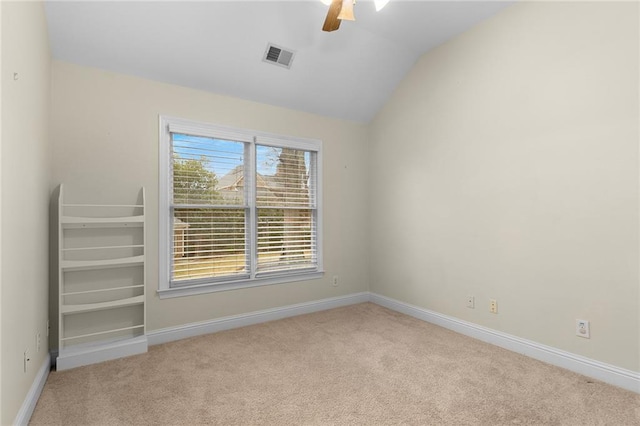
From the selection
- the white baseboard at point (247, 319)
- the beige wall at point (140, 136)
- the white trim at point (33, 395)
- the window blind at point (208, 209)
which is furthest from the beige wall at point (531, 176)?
the white trim at point (33, 395)

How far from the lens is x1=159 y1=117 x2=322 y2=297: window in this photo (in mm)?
3076

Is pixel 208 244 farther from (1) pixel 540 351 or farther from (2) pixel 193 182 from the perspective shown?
(1) pixel 540 351

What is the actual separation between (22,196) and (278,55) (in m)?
2.36

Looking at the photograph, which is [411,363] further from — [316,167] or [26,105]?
[26,105]

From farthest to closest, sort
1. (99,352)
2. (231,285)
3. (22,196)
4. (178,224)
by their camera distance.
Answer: (231,285) < (178,224) < (99,352) < (22,196)

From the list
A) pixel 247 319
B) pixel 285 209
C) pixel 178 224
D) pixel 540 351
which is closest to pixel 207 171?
pixel 178 224

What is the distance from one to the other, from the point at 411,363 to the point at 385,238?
5.86 feet

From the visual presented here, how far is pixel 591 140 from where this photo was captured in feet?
7.68

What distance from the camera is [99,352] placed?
253 cm

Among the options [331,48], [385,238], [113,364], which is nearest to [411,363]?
[385,238]

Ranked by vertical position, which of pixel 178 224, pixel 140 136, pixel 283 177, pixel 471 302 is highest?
pixel 140 136

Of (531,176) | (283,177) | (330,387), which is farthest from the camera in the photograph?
(283,177)

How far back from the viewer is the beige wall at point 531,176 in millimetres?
2230

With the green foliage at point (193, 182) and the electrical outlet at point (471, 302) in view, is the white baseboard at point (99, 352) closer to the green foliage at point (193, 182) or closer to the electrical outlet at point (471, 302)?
the green foliage at point (193, 182)
